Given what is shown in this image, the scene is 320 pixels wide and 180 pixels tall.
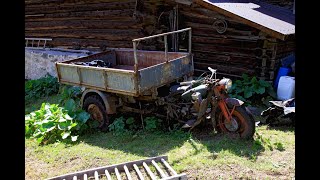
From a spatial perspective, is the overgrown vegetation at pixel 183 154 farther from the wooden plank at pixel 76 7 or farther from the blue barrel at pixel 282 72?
the wooden plank at pixel 76 7

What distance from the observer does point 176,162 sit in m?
5.80

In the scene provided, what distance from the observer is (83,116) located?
25.3ft

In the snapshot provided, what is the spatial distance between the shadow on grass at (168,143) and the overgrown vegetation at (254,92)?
2.62 metres

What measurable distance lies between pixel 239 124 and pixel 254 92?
2858 mm

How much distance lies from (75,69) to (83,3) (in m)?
5.30

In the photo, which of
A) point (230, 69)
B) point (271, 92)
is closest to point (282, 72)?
point (271, 92)

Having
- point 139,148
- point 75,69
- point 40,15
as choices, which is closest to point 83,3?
point 40,15

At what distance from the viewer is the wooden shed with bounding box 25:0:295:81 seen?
936 centimetres

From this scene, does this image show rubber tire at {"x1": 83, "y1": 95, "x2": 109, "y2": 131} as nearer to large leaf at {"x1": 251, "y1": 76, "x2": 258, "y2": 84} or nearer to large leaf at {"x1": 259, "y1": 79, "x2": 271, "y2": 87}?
large leaf at {"x1": 251, "y1": 76, "x2": 258, "y2": 84}

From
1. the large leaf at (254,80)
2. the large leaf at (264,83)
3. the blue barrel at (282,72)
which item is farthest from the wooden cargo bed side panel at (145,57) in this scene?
the blue barrel at (282,72)

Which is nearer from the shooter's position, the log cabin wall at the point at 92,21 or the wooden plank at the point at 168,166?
the wooden plank at the point at 168,166

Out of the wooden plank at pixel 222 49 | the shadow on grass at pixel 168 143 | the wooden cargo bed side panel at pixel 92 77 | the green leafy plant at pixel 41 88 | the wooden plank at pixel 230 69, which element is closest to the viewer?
the shadow on grass at pixel 168 143

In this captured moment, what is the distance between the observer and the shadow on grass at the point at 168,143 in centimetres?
615
